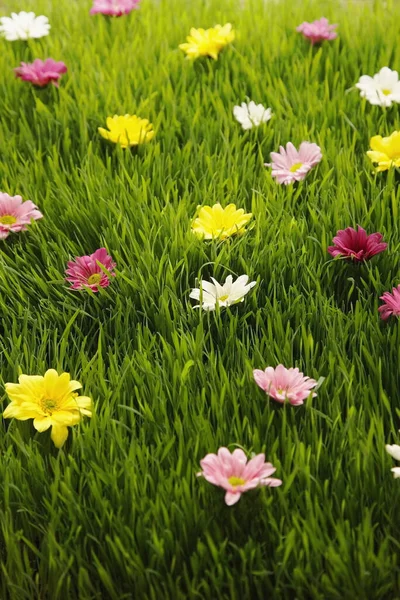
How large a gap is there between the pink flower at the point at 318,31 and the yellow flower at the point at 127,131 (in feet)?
2.38

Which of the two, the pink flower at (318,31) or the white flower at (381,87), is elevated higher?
the pink flower at (318,31)

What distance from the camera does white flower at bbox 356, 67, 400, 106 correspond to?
230 cm

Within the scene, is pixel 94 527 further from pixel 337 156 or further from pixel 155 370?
pixel 337 156

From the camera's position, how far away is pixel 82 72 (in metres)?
2.56

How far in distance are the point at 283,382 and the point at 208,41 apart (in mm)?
1483

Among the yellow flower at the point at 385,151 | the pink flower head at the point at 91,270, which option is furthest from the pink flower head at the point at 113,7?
the pink flower head at the point at 91,270

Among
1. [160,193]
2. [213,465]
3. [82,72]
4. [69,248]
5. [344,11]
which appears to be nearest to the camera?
[213,465]

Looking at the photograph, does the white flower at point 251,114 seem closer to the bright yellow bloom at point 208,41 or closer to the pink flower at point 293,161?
the pink flower at point 293,161

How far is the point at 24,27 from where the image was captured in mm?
2809

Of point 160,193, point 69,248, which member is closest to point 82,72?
point 160,193

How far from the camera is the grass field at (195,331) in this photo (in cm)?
129

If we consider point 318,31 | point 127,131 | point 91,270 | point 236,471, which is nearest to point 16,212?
point 91,270

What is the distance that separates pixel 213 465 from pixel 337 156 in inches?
41.1

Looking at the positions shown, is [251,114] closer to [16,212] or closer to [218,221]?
[218,221]
